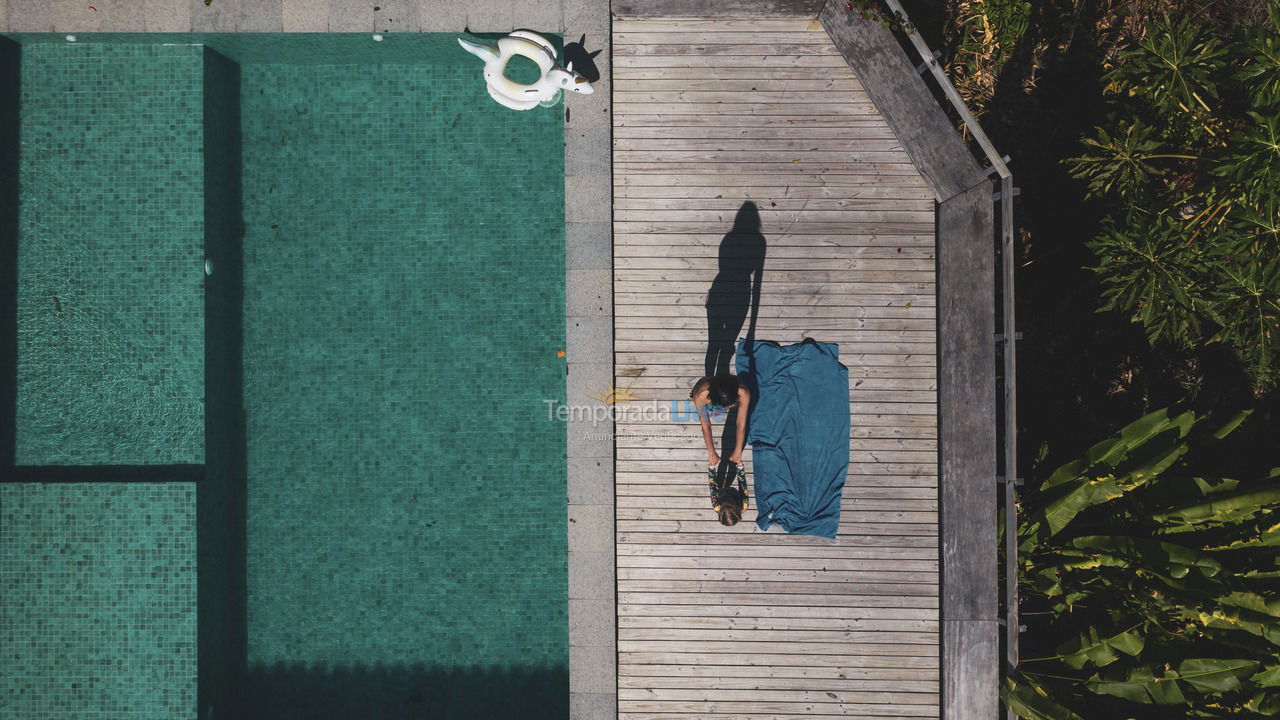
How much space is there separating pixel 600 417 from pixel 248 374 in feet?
14.4

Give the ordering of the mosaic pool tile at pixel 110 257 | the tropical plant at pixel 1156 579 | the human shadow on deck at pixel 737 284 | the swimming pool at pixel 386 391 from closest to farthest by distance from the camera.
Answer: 1. the tropical plant at pixel 1156 579
2. the human shadow on deck at pixel 737 284
3. the mosaic pool tile at pixel 110 257
4. the swimming pool at pixel 386 391

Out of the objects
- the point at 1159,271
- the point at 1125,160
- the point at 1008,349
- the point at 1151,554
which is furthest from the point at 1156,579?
the point at 1125,160

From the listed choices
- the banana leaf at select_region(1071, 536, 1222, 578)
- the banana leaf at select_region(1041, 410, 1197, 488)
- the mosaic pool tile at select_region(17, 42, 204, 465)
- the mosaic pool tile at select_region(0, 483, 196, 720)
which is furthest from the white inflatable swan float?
the banana leaf at select_region(1071, 536, 1222, 578)

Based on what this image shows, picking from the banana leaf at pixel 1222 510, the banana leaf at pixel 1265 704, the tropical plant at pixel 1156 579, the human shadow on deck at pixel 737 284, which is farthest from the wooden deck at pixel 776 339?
the banana leaf at pixel 1265 704

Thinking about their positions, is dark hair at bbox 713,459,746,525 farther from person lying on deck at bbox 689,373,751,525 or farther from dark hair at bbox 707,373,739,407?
dark hair at bbox 707,373,739,407

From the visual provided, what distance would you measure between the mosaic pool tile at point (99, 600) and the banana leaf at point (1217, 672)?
10.1 m

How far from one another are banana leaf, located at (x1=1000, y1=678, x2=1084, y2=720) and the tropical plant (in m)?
0.01

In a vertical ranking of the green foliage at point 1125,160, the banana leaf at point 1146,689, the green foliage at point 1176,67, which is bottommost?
the banana leaf at point 1146,689

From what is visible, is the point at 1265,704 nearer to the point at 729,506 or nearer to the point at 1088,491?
the point at 1088,491

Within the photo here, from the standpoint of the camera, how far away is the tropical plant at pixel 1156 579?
6.50 m

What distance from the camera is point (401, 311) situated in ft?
27.1

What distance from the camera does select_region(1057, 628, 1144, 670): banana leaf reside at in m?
6.66

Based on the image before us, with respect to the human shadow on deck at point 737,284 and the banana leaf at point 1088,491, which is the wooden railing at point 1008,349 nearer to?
the banana leaf at point 1088,491

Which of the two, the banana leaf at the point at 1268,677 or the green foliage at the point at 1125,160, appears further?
the green foliage at the point at 1125,160
